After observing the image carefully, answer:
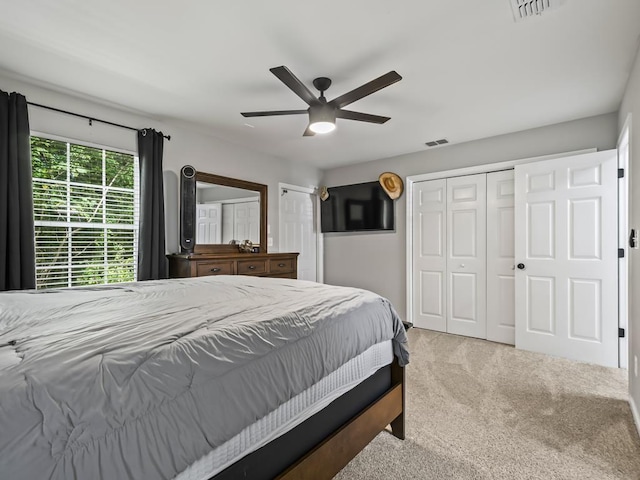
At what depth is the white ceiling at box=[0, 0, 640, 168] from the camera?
5.97 ft

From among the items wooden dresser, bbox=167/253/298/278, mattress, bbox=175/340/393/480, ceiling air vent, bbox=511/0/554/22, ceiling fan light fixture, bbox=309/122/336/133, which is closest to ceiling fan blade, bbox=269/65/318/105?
ceiling fan light fixture, bbox=309/122/336/133

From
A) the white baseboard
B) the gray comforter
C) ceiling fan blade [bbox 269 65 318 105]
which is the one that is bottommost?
the white baseboard

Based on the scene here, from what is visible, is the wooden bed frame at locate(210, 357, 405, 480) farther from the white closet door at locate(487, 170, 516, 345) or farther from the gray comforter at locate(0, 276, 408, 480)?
the white closet door at locate(487, 170, 516, 345)

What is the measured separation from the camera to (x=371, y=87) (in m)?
2.15

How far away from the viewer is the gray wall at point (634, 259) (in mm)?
2078

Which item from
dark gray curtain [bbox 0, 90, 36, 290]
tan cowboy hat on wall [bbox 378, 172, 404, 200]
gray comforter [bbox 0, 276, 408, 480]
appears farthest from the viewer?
tan cowboy hat on wall [bbox 378, 172, 404, 200]

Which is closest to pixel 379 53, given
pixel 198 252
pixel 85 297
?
pixel 85 297

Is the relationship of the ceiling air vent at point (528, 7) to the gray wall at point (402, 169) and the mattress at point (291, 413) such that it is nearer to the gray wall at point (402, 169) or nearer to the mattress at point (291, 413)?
the mattress at point (291, 413)

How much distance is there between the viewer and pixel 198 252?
3.79 metres

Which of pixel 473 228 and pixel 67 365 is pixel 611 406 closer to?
pixel 473 228

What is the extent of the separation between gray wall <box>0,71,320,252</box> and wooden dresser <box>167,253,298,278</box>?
346 millimetres

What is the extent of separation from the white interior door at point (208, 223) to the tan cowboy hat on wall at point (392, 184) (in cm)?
229

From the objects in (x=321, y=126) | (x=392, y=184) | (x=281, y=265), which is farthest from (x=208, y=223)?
(x=392, y=184)

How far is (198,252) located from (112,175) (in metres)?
1.17
